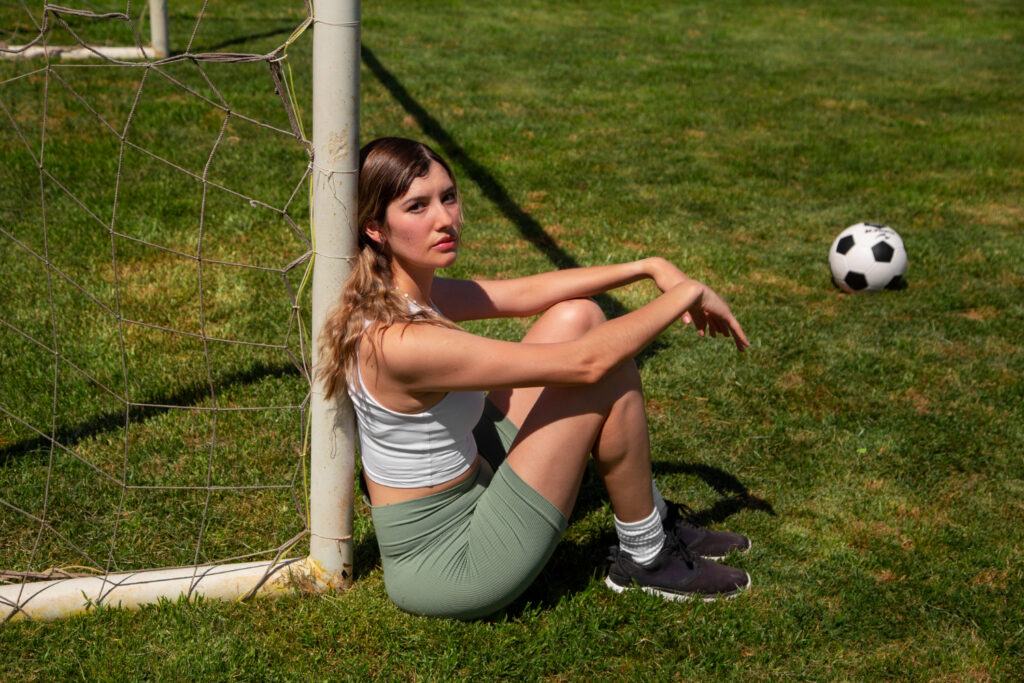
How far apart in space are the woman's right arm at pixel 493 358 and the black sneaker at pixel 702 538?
83cm

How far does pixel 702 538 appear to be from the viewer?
312 cm

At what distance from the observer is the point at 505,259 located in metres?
5.30

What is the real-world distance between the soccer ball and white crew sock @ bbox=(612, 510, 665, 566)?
2754 mm

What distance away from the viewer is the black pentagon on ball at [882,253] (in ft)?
16.6

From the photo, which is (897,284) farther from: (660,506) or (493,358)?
(493,358)

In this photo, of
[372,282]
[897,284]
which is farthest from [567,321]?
[897,284]

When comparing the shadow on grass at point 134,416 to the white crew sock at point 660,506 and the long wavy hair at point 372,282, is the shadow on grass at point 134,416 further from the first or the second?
the white crew sock at point 660,506

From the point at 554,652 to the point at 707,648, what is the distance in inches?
17.5

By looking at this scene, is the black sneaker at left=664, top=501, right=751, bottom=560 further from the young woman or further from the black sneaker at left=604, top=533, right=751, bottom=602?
the young woman

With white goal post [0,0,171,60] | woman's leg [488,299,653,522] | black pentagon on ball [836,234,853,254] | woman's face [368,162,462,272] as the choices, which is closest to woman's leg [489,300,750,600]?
woman's leg [488,299,653,522]

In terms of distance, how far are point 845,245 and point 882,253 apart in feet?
0.68

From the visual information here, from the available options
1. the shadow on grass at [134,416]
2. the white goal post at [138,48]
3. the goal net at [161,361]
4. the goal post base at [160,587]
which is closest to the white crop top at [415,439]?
the goal net at [161,361]

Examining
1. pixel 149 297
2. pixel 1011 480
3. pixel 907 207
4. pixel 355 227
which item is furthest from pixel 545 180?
pixel 355 227

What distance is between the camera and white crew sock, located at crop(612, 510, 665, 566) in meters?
2.83
